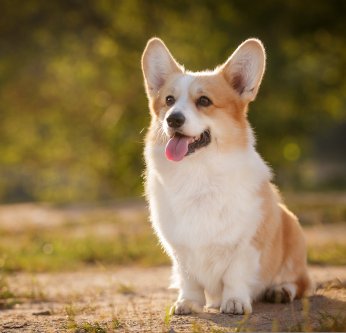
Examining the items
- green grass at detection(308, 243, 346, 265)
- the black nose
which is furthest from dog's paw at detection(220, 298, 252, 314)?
green grass at detection(308, 243, 346, 265)

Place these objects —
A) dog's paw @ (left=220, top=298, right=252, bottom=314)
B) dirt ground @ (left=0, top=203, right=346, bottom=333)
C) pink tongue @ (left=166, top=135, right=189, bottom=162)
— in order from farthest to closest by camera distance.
A: pink tongue @ (left=166, top=135, right=189, bottom=162)
dog's paw @ (left=220, top=298, right=252, bottom=314)
dirt ground @ (left=0, top=203, right=346, bottom=333)

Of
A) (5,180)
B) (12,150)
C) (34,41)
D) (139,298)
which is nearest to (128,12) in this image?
(34,41)

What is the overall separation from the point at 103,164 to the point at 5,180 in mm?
4185

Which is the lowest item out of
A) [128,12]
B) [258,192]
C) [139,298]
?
[139,298]

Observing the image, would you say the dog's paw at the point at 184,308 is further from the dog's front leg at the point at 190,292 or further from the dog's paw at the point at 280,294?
the dog's paw at the point at 280,294

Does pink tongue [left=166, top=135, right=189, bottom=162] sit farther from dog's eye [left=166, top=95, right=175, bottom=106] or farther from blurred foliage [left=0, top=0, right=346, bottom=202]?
blurred foliage [left=0, top=0, right=346, bottom=202]

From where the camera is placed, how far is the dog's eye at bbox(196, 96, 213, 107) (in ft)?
13.6

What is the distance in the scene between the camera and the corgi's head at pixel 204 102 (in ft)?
13.2

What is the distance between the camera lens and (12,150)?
1838cm

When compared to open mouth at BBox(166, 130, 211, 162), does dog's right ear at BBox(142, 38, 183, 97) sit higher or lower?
higher

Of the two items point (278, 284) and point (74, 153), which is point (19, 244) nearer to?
point (278, 284)

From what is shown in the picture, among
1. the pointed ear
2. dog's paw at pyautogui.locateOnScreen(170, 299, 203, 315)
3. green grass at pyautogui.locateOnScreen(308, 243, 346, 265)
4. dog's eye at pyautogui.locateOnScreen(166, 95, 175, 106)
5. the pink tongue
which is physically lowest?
dog's paw at pyautogui.locateOnScreen(170, 299, 203, 315)

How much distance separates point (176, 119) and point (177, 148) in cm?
20

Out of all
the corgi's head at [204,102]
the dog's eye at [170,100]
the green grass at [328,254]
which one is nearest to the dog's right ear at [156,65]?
the corgi's head at [204,102]
